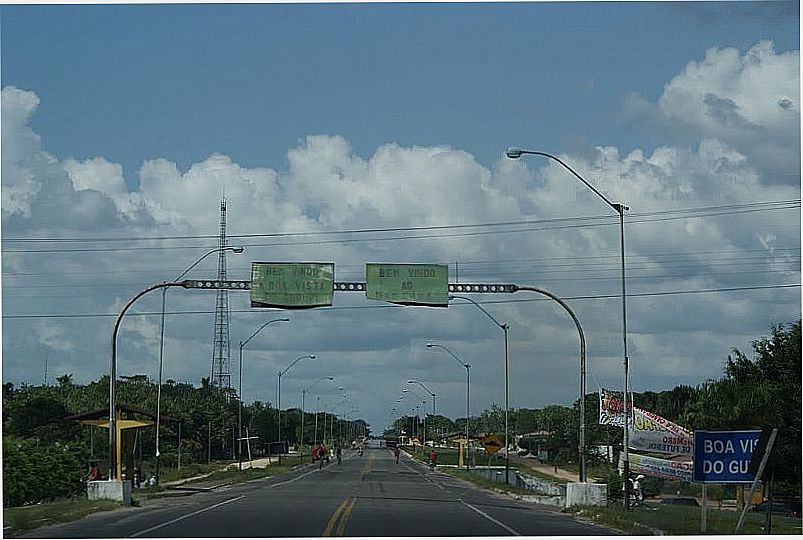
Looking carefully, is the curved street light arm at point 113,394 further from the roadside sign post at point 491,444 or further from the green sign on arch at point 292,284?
the roadside sign post at point 491,444

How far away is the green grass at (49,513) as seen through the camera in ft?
102

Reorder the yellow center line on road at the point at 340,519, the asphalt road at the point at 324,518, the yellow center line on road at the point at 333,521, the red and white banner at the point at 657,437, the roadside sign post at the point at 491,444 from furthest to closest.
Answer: the roadside sign post at the point at 491,444 < the red and white banner at the point at 657,437 < the asphalt road at the point at 324,518 < the yellow center line on road at the point at 340,519 < the yellow center line on road at the point at 333,521

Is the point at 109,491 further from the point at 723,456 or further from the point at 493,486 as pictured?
the point at 493,486

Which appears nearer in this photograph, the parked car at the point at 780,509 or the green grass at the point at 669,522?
the green grass at the point at 669,522

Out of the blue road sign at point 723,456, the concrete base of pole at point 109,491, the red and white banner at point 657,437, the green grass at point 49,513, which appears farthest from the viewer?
the red and white banner at point 657,437

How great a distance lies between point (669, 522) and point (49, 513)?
1771 centimetres

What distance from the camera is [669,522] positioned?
3120 centimetres

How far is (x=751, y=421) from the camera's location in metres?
49.6

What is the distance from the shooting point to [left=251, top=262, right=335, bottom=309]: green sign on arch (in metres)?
41.2

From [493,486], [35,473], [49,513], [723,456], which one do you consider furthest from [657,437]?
[49,513]

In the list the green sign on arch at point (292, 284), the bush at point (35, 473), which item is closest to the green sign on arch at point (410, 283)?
the green sign on arch at point (292, 284)

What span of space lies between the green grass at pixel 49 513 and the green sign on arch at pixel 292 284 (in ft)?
28.0

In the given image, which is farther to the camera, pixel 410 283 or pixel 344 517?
pixel 410 283

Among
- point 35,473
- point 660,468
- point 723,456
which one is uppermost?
point 723,456
